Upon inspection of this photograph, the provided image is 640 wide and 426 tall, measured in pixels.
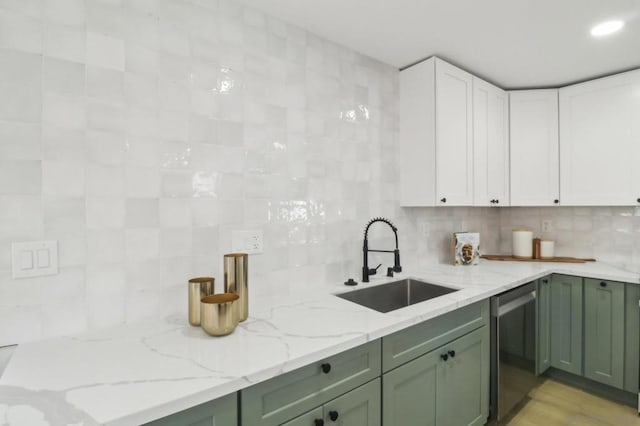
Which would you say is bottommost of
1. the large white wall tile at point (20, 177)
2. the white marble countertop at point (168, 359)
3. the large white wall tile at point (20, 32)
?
the white marble countertop at point (168, 359)

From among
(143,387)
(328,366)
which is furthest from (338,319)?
(143,387)

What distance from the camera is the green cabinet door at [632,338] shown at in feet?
6.87

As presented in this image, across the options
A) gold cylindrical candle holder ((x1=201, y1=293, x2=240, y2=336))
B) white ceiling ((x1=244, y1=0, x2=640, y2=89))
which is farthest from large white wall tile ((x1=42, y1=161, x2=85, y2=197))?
white ceiling ((x1=244, y1=0, x2=640, y2=89))

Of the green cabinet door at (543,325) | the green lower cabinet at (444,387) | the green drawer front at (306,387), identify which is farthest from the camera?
the green cabinet door at (543,325)

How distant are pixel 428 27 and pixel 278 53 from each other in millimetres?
844

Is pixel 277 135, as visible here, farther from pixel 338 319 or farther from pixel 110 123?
pixel 338 319

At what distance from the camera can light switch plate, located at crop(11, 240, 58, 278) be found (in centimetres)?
109

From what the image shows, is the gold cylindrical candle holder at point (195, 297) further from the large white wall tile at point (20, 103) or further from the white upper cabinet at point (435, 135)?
the white upper cabinet at point (435, 135)

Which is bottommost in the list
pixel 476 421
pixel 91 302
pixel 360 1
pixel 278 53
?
pixel 476 421

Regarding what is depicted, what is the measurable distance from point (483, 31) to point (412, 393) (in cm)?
193

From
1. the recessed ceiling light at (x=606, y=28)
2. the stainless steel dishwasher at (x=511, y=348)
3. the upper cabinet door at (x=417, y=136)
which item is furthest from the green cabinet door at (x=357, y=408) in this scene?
the recessed ceiling light at (x=606, y=28)

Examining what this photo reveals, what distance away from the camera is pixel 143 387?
0.83 meters

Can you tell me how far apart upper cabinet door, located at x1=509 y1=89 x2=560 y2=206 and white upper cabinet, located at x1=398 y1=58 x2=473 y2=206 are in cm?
67

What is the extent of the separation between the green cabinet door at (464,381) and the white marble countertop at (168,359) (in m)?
0.26
